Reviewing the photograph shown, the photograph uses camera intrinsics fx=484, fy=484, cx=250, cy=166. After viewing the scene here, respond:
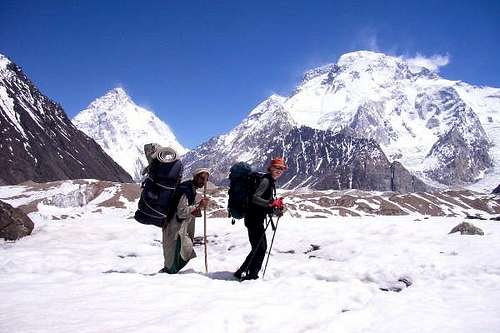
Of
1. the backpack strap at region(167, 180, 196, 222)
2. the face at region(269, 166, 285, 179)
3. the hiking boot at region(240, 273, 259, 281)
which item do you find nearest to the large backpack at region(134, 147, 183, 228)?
the backpack strap at region(167, 180, 196, 222)

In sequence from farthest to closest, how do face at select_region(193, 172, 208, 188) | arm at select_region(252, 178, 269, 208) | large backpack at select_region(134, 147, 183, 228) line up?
1. face at select_region(193, 172, 208, 188)
2. arm at select_region(252, 178, 269, 208)
3. large backpack at select_region(134, 147, 183, 228)

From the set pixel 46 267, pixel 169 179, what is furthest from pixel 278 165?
pixel 46 267

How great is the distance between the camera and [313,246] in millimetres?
15086

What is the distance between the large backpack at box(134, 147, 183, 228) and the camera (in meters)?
10.2

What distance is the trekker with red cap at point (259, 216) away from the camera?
1073cm

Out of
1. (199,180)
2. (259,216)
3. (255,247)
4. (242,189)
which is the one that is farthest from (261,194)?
(199,180)

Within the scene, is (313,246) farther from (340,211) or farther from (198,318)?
(340,211)

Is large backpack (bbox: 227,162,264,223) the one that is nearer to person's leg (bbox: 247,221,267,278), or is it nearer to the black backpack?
person's leg (bbox: 247,221,267,278)

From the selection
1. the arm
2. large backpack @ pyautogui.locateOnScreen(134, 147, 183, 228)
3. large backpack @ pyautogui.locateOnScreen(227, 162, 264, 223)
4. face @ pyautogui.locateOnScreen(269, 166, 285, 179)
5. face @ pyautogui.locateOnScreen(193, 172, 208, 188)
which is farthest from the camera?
face @ pyautogui.locateOnScreen(193, 172, 208, 188)

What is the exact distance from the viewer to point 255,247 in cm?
1084

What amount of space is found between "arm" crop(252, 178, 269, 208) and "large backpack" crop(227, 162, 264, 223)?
12 centimetres

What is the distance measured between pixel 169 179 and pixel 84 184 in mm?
132760

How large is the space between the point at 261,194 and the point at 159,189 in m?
2.23

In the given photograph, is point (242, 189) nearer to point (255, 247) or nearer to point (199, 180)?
point (199, 180)
